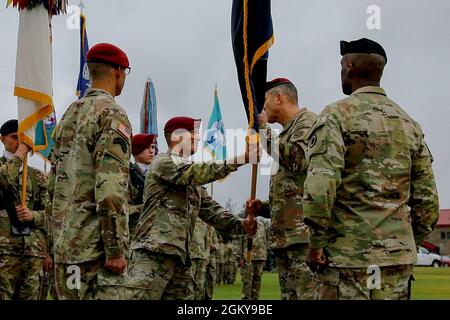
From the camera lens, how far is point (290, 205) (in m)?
5.84

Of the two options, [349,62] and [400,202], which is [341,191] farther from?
[349,62]

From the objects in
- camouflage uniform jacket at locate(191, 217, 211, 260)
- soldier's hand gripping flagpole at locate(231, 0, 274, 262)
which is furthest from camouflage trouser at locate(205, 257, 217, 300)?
soldier's hand gripping flagpole at locate(231, 0, 274, 262)

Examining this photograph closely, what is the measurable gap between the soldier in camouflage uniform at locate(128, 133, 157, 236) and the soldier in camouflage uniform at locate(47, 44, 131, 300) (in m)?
3.35

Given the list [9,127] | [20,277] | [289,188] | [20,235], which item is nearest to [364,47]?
[289,188]

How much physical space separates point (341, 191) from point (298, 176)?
1.41 metres

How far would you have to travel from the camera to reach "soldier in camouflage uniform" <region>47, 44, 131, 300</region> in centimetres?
447

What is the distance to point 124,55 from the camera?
499 cm

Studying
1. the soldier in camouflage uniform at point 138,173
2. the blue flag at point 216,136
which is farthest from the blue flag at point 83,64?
the blue flag at point 216,136

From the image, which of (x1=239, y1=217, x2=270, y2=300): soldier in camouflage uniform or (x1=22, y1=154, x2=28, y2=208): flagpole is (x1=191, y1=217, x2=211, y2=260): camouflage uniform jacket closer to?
(x1=239, y1=217, x2=270, y2=300): soldier in camouflage uniform

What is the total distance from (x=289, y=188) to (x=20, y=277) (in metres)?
3.90

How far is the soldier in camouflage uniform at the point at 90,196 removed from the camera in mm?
4473

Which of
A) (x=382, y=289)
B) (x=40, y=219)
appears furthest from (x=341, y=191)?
(x=40, y=219)

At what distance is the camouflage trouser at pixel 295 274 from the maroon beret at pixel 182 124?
1.66 metres

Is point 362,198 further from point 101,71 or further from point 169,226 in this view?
point 169,226
